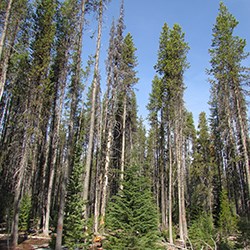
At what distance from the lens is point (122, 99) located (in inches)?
734

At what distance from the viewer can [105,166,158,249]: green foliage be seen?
638cm

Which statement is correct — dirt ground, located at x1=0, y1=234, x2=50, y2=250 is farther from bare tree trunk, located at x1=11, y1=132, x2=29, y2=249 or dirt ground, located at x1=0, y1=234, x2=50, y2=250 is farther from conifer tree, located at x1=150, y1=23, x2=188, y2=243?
conifer tree, located at x1=150, y1=23, x2=188, y2=243

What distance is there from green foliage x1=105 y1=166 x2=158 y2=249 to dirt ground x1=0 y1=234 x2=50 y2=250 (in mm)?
6368

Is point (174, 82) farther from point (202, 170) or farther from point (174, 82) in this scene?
point (202, 170)

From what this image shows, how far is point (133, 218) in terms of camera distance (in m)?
6.62

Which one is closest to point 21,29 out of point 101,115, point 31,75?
point 31,75

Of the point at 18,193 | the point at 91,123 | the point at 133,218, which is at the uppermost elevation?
the point at 91,123

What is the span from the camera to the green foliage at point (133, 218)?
251 inches

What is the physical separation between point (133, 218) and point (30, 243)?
27.5 feet

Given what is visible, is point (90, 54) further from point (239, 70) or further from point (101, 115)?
point (239, 70)

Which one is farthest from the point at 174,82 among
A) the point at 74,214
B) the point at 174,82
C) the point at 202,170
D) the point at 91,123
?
the point at 202,170

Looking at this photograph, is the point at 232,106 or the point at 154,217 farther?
the point at 232,106

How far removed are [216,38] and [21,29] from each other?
12.2m

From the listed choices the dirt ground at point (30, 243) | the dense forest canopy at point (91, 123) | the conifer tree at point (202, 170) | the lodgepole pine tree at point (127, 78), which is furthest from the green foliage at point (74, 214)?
the conifer tree at point (202, 170)
